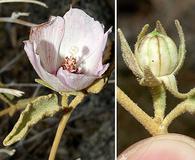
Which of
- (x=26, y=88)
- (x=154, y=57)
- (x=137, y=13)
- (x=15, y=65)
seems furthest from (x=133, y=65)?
(x=137, y=13)

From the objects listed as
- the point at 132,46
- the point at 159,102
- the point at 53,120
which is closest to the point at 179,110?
the point at 159,102

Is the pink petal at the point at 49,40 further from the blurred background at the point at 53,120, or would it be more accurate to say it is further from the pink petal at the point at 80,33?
the blurred background at the point at 53,120

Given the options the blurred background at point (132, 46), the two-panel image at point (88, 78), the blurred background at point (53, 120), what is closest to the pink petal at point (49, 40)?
the two-panel image at point (88, 78)

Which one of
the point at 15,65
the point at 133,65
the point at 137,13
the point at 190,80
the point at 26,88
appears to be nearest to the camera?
the point at 133,65

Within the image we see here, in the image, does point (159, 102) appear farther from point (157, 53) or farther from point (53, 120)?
point (53, 120)

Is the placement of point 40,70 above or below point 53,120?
above

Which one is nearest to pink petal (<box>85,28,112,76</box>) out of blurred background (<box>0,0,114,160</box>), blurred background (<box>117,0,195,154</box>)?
blurred background (<box>0,0,114,160</box>)

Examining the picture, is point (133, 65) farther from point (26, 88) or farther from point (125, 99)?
point (26, 88)
